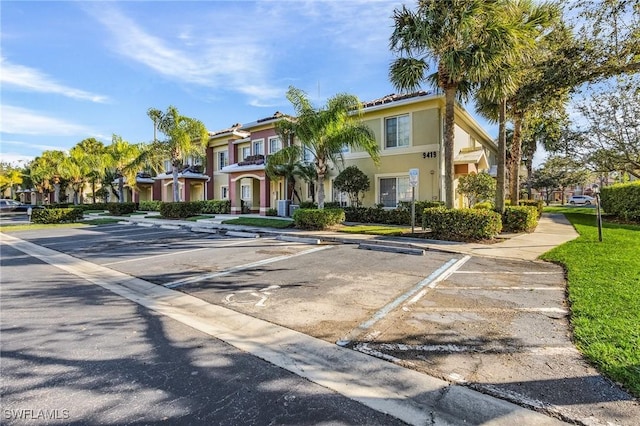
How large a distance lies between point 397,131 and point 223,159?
1734 centimetres

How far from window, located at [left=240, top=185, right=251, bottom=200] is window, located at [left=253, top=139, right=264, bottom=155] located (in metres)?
2.98

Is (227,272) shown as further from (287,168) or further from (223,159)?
(223,159)

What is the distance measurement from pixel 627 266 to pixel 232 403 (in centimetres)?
874

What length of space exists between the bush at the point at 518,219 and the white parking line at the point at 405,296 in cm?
649

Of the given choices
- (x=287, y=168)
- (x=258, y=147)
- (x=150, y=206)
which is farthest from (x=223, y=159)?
(x=287, y=168)

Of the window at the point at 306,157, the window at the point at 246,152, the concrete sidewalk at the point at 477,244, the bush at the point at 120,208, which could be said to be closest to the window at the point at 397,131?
the window at the point at 306,157

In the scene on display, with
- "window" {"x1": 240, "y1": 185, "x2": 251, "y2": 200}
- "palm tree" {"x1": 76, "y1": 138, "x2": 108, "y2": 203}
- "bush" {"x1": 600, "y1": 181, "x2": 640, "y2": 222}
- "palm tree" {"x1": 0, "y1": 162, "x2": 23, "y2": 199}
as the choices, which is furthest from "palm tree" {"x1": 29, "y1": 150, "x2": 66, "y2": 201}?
"bush" {"x1": 600, "y1": 181, "x2": 640, "y2": 222}

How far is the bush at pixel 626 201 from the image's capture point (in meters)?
17.5

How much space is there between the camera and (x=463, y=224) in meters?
12.4

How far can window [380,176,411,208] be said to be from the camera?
19094 mm

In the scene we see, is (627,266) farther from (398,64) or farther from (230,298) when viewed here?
(398,64)

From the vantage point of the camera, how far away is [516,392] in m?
3.01

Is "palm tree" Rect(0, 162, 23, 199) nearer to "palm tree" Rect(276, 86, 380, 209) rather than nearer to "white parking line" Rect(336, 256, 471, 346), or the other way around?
"palm tree" Rect(276, 86, 380, 209)

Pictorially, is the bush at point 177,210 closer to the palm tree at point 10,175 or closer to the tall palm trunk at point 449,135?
the tall palm trunk at point 449,135
